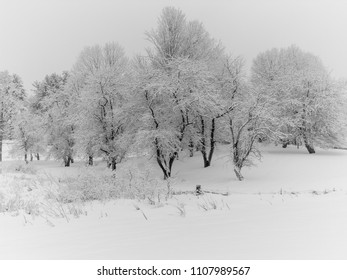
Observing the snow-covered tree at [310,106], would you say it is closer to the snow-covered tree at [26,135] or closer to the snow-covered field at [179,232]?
the snow-covered field at [179,232]

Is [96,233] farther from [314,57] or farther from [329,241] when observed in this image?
[314,57]

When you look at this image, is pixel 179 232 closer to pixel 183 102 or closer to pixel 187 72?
pixel 183 102

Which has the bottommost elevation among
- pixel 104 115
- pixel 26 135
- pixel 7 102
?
pixel 26 135

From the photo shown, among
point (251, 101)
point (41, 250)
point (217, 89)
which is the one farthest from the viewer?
point (217, 89)

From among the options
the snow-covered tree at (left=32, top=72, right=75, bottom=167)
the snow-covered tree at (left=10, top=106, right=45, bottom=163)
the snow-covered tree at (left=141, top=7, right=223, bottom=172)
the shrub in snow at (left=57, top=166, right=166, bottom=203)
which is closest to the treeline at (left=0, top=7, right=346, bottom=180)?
the snow-covered tree at (left=141, top=7, right=223, bottom=172)

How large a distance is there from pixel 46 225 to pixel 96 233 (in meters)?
1.83

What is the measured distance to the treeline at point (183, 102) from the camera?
2136cm

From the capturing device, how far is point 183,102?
828 inches

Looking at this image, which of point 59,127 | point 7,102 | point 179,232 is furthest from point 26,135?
point 179,232

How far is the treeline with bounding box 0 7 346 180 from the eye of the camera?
2136cm

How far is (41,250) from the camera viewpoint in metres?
4.71

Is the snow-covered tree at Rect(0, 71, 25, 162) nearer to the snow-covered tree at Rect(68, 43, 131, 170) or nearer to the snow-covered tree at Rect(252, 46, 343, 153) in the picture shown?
the snow-covered tree at Rect(68, 43, 131, 170)

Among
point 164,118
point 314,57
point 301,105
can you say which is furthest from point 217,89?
point 314,57

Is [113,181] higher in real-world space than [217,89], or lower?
lower
